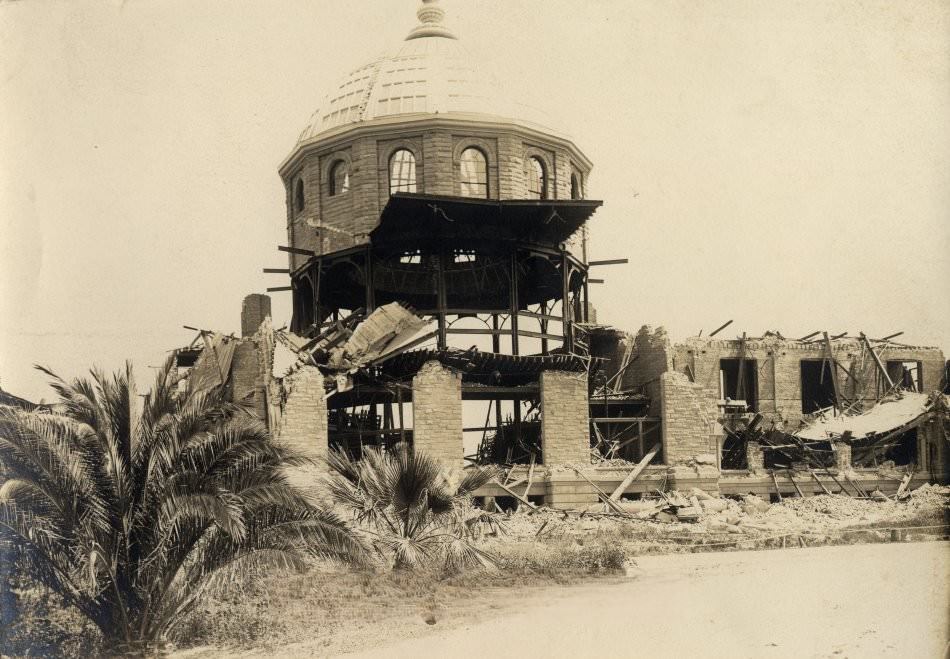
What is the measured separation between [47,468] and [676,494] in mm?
18750

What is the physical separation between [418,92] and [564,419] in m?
10.2

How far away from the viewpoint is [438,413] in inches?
1142

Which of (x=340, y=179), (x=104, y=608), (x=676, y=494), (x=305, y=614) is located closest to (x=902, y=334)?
(x=676, y=494)

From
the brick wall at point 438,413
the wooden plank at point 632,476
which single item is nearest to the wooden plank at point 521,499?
the brick wall at point 438,413

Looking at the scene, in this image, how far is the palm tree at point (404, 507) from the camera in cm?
1944

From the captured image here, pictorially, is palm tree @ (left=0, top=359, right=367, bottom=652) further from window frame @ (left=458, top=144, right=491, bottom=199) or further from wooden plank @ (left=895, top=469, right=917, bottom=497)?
wooden plank @ (left=895, top=469, right=917, bottom=497)

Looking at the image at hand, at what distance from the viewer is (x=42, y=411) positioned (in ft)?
50.5

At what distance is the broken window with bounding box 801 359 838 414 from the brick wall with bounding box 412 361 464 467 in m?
15.6

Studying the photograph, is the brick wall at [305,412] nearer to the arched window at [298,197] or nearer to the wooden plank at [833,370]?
the arched window at [298,197]

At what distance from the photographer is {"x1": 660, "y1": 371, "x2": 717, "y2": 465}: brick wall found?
31.5 meters

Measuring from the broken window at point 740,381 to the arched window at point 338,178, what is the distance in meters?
14.5

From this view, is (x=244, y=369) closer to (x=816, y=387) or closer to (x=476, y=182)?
(x=476, y=182)

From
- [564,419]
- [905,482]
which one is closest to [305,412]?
[564,419]

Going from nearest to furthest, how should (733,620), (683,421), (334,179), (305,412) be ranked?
(733,620)
(305,412)
(683,421)
(334,179)
